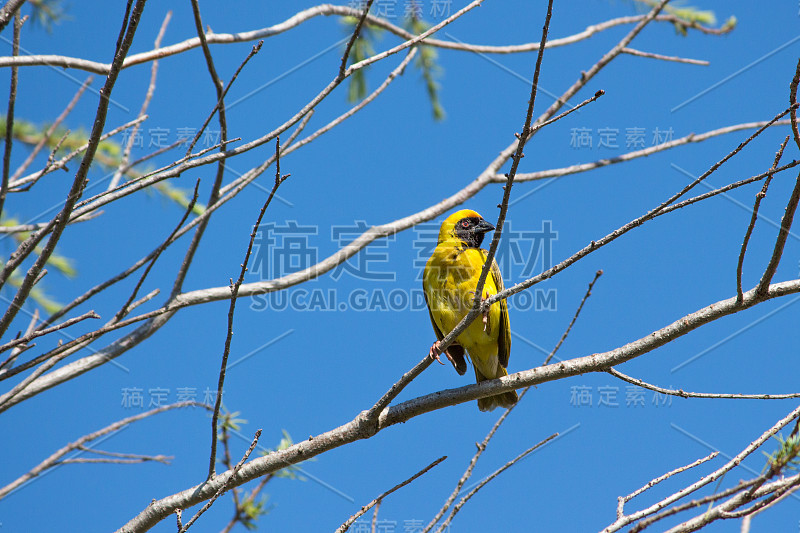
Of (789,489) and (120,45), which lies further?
(120,45)

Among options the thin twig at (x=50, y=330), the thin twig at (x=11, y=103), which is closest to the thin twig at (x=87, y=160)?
the thin twig at (x=50, y=330)

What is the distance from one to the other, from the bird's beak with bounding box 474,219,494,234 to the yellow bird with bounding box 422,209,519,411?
367 millimetres

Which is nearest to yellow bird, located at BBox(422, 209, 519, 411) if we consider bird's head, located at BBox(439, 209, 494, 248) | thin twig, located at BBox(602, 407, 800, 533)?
bird's head, located at BBox(439, 209, 494, 248)

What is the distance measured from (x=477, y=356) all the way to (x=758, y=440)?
8.13ft

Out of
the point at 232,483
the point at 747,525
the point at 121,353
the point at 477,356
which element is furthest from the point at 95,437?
the point at 747,525

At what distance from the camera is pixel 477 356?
4.48m

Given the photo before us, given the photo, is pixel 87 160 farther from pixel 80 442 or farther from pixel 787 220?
pixel 787 220

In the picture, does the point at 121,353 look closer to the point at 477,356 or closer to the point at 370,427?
the point at 370,427

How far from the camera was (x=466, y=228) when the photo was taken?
5219 mm

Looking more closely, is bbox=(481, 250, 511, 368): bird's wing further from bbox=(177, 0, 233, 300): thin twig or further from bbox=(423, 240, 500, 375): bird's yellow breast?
bbox=(177, 0, 233, 300): thin twig

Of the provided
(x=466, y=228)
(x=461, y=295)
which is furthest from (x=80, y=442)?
(x=466, y=228)

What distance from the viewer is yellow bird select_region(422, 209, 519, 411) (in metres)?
4.37

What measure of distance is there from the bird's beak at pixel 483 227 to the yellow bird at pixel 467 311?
0.37 meters

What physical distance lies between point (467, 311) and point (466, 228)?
3.37ft
